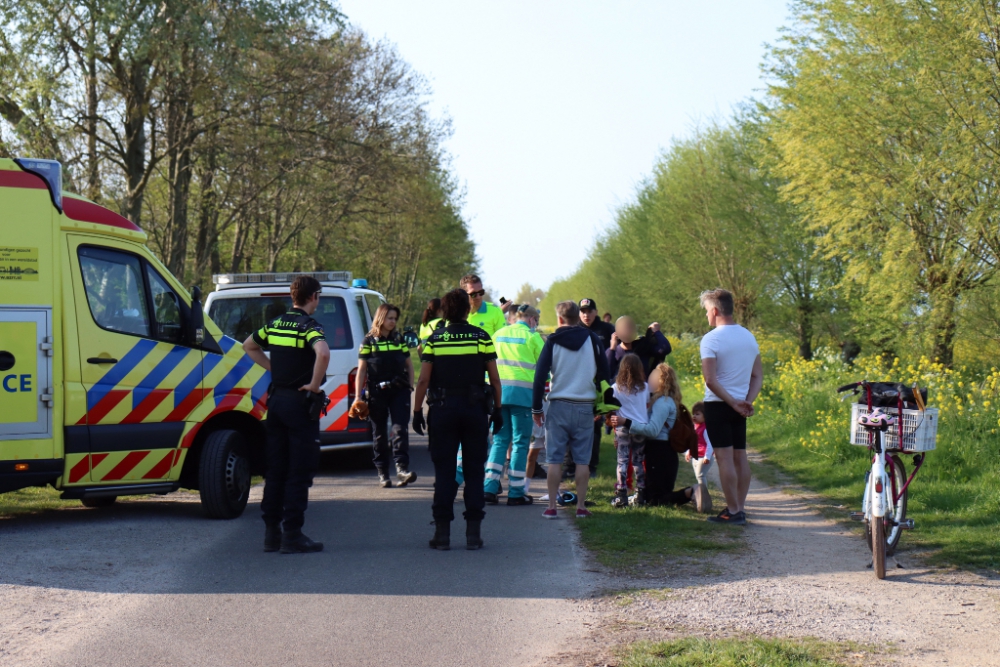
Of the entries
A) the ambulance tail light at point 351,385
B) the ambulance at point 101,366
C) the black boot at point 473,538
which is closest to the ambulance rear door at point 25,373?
the ambulance at point 101,366

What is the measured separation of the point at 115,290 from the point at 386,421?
3.33m

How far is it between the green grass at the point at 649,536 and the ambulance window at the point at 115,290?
3.97 meters

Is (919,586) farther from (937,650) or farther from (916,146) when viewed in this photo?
(916,146)

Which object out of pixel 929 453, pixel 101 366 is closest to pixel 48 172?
pixel 101 366

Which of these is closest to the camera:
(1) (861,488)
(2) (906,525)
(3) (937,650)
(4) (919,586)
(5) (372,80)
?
(3) (937,650)

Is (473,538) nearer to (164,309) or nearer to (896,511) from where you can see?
(896,511)

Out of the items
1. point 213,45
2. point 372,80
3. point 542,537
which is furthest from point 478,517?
point 372,80

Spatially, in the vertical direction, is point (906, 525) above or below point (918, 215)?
below

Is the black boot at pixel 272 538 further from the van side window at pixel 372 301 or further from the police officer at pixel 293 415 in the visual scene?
the van side window at pixel 372 301

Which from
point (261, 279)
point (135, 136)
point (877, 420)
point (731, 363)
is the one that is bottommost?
point (877, 420)

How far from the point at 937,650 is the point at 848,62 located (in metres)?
14.7

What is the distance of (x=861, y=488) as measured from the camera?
34.2 ft

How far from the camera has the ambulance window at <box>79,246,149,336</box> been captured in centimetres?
817

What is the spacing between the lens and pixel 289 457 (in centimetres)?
751
